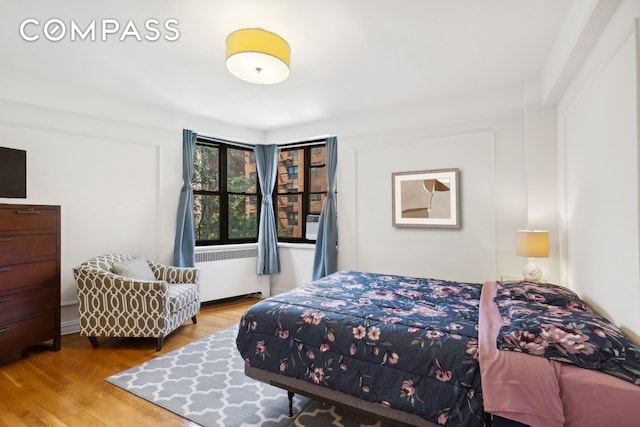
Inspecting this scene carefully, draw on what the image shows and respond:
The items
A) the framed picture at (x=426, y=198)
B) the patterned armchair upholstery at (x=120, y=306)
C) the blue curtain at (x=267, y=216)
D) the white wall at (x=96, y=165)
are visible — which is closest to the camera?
the patterned armchair upholstery at (x=120, y=306)

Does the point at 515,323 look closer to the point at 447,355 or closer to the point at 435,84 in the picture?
the point at 447,355

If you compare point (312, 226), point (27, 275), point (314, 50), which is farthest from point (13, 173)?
point (312, 226)

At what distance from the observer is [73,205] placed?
354 cm

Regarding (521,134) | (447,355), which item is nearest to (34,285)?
(447,355)

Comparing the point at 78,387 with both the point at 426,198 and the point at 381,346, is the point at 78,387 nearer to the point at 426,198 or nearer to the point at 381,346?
the point at 381,346

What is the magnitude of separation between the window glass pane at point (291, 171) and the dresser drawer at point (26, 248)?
306cm

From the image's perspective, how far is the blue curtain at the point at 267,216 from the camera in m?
5.08

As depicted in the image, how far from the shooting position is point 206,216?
191 inches

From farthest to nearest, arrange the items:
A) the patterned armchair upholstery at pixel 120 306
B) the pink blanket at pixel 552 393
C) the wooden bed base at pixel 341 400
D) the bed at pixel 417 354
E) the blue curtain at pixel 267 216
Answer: the blue curtain at pixel 267 216
the patterned armchair upholstery at pixel 120 306
the wooden bed base at pixel 341 400
the bed at pixel 417 354
the pink blanket at pixel 552 393

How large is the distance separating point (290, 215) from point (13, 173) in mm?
3333

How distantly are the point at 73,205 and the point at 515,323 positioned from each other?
4.23 meters

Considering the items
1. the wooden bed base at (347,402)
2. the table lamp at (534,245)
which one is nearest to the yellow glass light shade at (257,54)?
the wooden bed base at (347,402)

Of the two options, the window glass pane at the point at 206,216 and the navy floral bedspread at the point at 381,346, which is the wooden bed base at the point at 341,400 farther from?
the window glass pane at the point at 206,216

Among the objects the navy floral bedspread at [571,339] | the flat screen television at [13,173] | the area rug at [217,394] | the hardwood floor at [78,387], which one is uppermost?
the flat screen television at [13,173]
